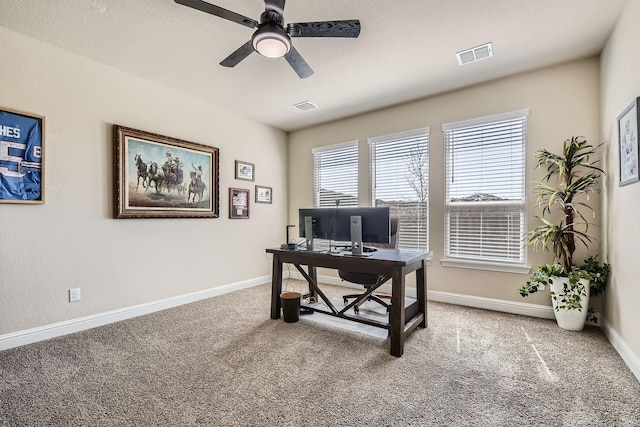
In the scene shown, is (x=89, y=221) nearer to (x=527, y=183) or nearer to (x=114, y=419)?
(x=114, y=419)

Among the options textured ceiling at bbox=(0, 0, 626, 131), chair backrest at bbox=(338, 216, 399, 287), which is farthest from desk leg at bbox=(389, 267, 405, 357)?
textured ceiling at bbox=(0, 0, 626, 131)

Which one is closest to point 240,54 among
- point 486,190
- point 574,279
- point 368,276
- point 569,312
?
point 368,276

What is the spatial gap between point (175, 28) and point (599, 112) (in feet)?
13.2

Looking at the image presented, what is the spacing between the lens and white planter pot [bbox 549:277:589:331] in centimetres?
270

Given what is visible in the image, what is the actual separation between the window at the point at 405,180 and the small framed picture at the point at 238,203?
196 centimetres

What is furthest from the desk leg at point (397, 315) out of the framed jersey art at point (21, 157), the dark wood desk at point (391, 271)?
the framed jersey art at point (21, 157)

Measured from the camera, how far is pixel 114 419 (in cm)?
161

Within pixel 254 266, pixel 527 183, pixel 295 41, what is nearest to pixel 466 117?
pixel 527 183

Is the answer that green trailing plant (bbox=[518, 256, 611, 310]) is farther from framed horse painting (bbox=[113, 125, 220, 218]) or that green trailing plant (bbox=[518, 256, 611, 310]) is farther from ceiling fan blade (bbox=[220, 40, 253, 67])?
framed horse painting (bbox=[113, 125, 220, 218])

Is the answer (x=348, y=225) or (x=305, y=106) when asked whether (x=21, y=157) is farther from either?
(x=305, y=106)

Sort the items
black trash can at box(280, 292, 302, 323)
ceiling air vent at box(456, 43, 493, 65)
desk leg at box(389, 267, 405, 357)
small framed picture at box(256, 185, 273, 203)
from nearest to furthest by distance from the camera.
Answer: desk leg at box(389, 267, 405, 357)
ceiling air vent at box(456, 43, 493, 65)
black trash can at box(280, 292, 302, 323)
small framed picture at box(256, 185, 273, 203)

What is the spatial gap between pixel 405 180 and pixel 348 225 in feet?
5.47

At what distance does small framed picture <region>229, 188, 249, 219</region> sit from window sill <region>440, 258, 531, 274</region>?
2.93m

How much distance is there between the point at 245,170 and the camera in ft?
15.1
